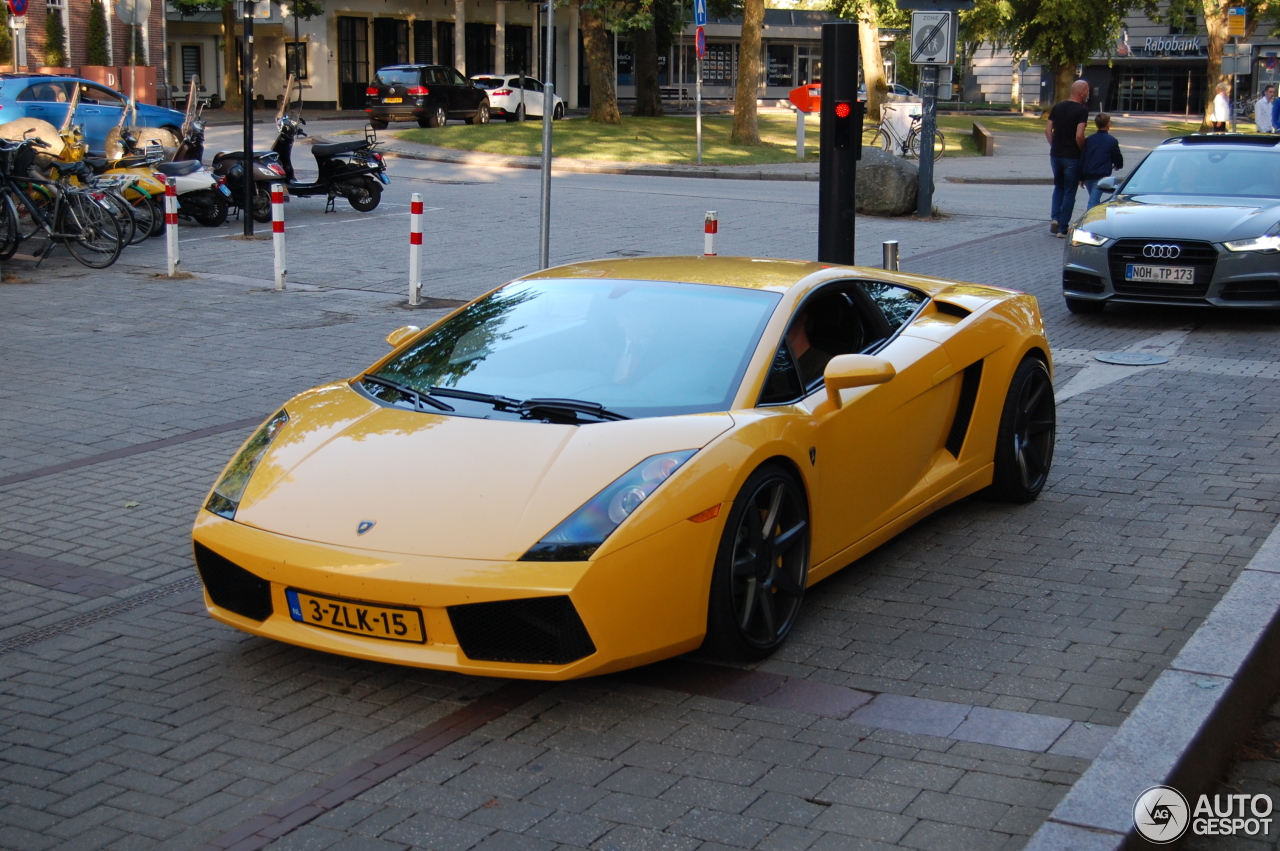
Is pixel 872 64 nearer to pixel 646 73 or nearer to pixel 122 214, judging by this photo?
pixel 646 73

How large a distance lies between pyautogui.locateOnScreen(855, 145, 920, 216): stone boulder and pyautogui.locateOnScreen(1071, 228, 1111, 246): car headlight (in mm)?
8008

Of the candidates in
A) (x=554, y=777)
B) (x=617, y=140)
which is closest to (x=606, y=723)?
(x=554, y=777)

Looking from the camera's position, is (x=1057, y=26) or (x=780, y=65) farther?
(x=780, y=65)

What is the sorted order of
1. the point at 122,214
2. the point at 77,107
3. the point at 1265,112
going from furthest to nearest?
1. the point at 1265,112
2. the point at 77,107
3. the point at 122,214

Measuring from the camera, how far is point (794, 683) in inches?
177

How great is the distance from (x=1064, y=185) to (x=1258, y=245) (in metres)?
6.64

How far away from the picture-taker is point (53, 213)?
14.2 meters

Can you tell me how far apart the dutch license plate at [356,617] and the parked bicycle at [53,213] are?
35.6 feet

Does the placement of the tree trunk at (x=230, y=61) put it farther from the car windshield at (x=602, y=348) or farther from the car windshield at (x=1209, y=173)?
the car windshield at (x=602, y=348)

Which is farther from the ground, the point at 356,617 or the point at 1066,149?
the point at 1066,149

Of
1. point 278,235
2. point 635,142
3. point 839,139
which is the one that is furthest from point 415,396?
point 635,142

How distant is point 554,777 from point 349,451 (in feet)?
4.64

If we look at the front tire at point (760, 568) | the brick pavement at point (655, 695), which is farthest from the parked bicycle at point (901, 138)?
the front tire at point (760, 568)

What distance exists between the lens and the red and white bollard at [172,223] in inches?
530
